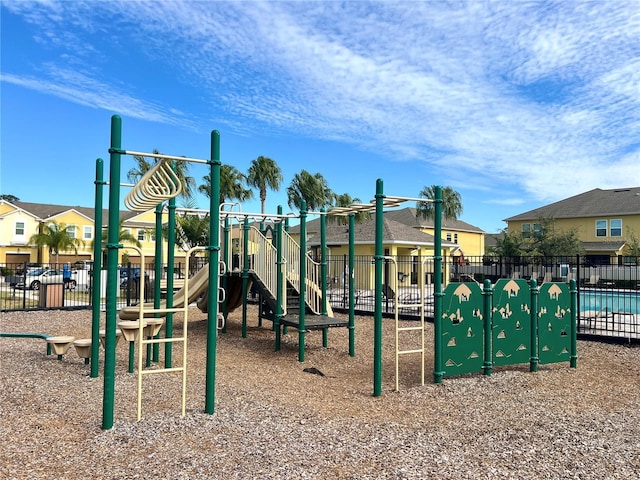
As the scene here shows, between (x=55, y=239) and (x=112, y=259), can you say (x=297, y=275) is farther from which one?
(x=55, y=239)

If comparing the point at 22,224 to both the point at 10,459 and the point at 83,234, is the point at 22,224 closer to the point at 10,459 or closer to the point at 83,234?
the point at 83,234

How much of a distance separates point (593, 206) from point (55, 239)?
139 feet

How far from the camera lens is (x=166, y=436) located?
4.62 metres

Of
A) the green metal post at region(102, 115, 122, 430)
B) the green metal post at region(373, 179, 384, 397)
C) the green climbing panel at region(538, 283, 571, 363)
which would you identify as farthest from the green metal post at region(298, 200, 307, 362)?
the green metal post at region(102, 115, 122, 430)

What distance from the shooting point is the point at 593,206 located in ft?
132

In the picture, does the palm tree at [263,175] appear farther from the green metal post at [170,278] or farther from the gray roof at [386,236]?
the green metal post at [170,278]

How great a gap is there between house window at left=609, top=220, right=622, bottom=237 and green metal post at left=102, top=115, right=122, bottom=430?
4064 centimetres

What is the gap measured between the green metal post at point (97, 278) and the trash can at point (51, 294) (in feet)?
33.9

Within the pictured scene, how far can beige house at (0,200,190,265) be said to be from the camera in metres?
43.7

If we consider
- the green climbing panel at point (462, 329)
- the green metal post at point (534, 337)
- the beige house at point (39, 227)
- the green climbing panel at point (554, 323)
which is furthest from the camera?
the beige house at point (39, 227)

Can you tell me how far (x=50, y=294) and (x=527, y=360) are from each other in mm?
14447

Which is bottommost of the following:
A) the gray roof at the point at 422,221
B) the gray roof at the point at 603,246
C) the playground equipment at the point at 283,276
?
the playground equipment at the point at 283,276

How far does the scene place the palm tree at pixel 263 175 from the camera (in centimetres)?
3778

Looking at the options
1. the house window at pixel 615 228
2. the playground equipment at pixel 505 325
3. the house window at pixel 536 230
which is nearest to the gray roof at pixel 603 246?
the house window at pixel 615 228
